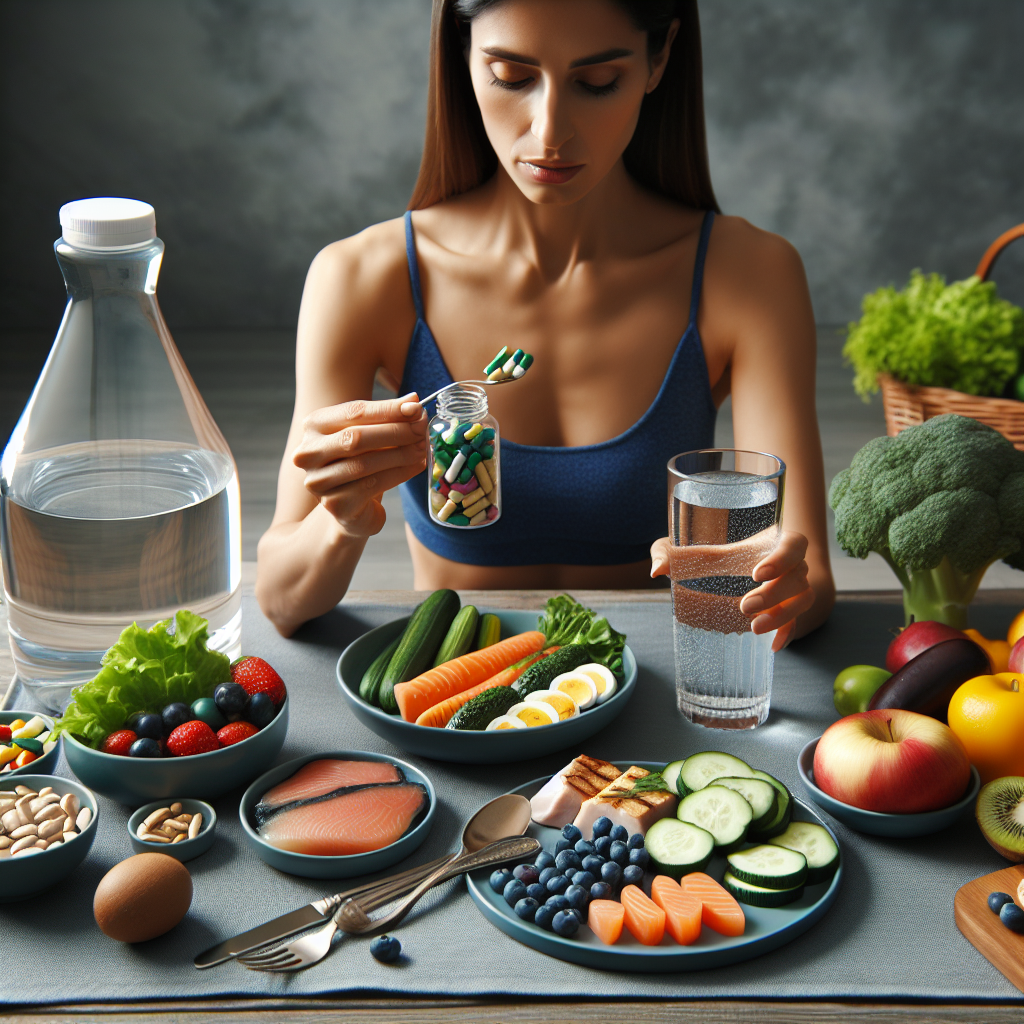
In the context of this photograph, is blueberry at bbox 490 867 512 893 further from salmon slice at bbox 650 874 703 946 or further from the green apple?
the green apple

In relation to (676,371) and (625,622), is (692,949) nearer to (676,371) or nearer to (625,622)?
(625,622)

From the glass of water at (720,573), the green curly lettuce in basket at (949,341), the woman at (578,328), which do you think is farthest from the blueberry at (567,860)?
the green curly lettuce in basket at (949,341)

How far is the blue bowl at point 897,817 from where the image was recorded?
97cm

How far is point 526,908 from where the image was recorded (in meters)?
0.86

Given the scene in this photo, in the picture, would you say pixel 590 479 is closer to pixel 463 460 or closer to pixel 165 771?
pixel 463 460

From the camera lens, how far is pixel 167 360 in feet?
3.84

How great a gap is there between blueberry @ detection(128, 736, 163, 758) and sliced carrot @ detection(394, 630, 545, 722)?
25 cm

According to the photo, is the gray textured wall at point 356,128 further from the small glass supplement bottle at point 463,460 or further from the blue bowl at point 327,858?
the blue bowl at point 327,858

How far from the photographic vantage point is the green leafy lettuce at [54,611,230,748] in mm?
1026

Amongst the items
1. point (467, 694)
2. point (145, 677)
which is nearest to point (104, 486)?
point (145, 677)

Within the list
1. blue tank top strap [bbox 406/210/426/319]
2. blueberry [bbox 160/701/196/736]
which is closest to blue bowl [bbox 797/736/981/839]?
blueberry [bbox 160/701/196/736]

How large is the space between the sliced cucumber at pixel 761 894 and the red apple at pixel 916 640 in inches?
14.8

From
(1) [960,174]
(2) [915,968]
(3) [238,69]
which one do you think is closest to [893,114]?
(1) [960,174]

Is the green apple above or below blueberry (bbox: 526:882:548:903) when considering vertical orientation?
below
